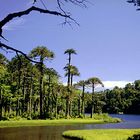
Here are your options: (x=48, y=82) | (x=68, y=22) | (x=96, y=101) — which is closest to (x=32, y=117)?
(x=48, y=82)

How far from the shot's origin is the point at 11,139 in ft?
110

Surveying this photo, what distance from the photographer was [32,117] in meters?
69.4

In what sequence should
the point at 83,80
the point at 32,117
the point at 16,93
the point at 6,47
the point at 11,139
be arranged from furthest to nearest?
the point at 83,80, the point at 16,93, the point at 32,117, the point at 11,139, the point at 6,47

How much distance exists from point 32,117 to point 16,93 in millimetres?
7645

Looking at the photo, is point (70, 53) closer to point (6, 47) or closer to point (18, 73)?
point (18, 73)

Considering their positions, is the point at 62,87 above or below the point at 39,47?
below

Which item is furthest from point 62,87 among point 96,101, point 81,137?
point 81,137

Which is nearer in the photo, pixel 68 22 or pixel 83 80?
pixel 68 22

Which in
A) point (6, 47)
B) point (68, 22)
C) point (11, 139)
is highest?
point (68, 22)

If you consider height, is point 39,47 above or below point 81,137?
above

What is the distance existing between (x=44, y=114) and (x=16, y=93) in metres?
7.37

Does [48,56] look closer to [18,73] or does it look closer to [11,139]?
[18,73]

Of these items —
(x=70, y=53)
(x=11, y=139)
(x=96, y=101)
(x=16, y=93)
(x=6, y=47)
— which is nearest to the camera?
(x=6, y=47)

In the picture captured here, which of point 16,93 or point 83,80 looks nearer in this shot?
point 16,93
